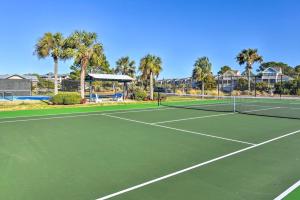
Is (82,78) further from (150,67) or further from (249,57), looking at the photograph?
(249,57)

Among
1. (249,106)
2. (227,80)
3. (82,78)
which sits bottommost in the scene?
(249,106)

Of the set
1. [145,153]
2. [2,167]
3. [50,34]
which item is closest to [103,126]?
[145,153]

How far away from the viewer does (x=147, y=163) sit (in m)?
7.13

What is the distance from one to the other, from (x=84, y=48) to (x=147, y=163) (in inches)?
808

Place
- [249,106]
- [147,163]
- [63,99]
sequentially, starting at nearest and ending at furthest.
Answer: [147,163], [63,99], [249,106]

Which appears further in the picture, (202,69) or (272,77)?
(272,77)

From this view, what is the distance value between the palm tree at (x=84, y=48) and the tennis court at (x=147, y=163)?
14190 mm

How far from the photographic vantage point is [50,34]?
2712cm

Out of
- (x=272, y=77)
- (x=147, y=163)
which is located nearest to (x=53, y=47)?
(x=147, y=163)

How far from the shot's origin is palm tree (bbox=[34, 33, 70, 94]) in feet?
87.3

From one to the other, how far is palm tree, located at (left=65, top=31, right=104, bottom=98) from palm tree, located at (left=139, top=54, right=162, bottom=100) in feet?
16.8

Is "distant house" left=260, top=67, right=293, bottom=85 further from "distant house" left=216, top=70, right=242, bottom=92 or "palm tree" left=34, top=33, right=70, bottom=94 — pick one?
"palm tree" left=34, top=33, right=70, bottom=94

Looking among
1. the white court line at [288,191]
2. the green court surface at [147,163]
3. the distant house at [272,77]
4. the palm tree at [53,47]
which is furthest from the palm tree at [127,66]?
the white court line at [288,191]

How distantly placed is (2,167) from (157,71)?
79.8 ft
